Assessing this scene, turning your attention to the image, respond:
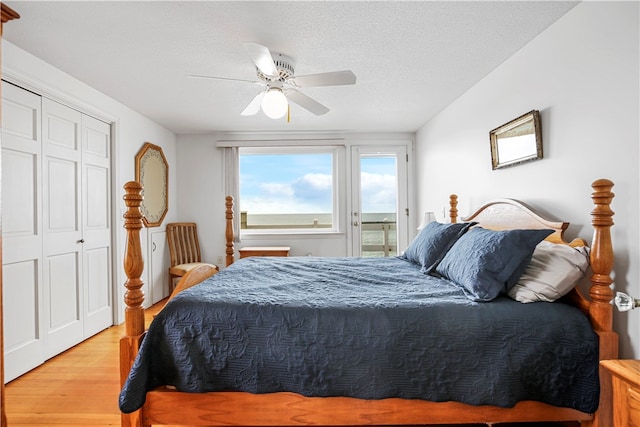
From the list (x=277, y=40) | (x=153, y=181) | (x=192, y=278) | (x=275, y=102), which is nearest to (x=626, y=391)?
(x=192, y=278)

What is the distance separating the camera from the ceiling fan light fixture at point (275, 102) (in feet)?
7.64

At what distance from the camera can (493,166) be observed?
8.88 feet

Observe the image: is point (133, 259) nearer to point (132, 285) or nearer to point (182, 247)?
point (132, 285)

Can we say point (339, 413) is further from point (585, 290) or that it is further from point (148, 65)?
point (148, 65)

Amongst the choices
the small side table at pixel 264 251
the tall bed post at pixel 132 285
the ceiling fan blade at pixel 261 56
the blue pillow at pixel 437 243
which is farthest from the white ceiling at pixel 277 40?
the small side table at pixel 264 251

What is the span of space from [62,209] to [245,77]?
1.88 metres

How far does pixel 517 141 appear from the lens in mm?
2365

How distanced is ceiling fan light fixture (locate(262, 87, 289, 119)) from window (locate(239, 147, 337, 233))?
2506 millimetres

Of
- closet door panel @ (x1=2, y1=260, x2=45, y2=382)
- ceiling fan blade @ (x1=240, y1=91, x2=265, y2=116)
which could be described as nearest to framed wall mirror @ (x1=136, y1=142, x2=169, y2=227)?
closet door panel @ (x1=2, y1=260, x2=45, y2=382)

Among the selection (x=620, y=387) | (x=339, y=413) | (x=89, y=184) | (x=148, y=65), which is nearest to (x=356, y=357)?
(x=339, y=413)

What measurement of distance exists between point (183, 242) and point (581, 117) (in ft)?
14.6

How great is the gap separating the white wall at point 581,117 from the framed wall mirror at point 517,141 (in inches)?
1.9

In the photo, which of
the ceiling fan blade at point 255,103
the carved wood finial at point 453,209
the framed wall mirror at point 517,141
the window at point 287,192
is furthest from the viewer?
the window at point 287,192

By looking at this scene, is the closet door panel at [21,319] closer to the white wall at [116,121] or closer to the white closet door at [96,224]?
the white closet door at [96,224]
